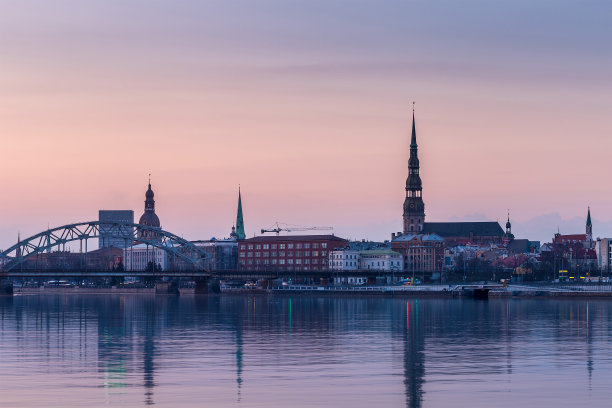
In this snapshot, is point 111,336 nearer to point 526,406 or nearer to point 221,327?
point 221,327

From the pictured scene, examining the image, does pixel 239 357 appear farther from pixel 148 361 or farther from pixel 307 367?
pixel 307 367

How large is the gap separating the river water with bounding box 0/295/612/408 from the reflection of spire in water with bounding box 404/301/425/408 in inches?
2.1

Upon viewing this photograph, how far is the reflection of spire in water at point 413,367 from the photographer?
36.3m

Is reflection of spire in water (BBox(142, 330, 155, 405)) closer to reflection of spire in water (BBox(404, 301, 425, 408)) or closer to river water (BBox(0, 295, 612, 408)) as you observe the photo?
river water (BBox(0, 295, 612, 408))

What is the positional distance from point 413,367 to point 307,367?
14.0 feet

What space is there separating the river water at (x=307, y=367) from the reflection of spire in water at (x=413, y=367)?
5 centimetres

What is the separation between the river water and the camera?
36.2 metres

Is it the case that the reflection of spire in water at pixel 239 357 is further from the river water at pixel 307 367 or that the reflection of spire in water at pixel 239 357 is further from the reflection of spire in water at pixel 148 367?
the reflection of spire in water at pixel 148 367

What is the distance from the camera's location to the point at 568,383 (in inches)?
1567

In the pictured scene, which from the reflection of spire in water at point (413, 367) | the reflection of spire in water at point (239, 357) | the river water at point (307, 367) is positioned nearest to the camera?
the river water at point (307, 367)

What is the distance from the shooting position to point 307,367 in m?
45.7

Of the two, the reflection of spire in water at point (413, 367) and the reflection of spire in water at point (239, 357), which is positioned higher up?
the reflection of spire in water at point (239, 357)

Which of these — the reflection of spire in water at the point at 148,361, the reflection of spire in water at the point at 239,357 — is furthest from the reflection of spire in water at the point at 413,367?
the reflection of spire in water at the point at 148,361

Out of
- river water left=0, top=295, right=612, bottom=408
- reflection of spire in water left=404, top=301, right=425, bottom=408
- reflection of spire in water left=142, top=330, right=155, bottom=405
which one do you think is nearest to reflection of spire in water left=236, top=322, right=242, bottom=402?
river water left=0, top=295, right=612, bottom=408
